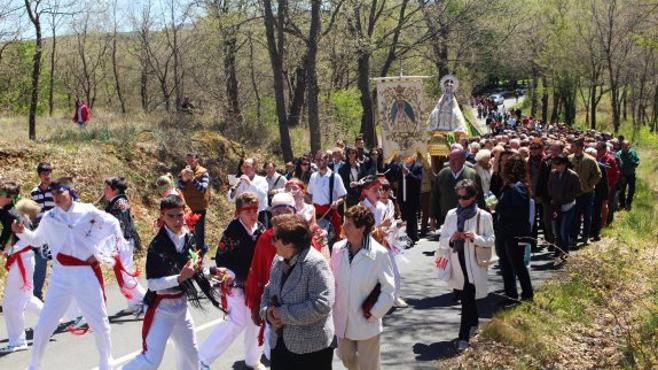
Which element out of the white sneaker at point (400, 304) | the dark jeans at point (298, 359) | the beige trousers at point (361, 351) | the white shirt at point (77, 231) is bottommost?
the white sneaker at point (400, 304)

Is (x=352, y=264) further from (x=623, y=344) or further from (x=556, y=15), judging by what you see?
(x=556, y=15)

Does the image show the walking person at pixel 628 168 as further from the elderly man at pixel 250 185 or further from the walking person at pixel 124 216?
the walking person at pixel 124 216

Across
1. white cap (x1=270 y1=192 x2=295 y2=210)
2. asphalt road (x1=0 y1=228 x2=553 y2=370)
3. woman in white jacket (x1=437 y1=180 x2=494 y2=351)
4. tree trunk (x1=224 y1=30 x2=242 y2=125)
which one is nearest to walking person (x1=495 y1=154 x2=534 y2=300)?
asphalt road (x1=0 y1=228 x2=553 y2=370)

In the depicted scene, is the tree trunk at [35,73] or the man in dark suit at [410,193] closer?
the man in dark suit at [410,193]

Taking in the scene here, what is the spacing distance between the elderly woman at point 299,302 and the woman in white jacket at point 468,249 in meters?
2.84

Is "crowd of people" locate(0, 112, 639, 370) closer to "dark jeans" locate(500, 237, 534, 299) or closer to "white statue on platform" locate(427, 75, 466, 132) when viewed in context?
"dark jeans" locate(500, 237, 534, 299)

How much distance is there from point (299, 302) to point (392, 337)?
143 inches

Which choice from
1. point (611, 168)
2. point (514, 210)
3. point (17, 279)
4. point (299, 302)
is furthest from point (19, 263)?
point (611, 168)

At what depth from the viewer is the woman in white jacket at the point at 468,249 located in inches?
294

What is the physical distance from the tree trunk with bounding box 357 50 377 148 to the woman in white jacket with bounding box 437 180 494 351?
17219mm

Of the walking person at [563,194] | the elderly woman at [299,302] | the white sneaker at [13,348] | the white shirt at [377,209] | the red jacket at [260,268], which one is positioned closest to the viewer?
the elderly woman at [299,302]

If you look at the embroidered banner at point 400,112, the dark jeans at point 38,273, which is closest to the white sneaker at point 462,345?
the dark jeans at point 38,273

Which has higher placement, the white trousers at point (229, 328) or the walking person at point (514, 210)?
the walking person at point (514, 210)

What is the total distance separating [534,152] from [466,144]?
429cm
